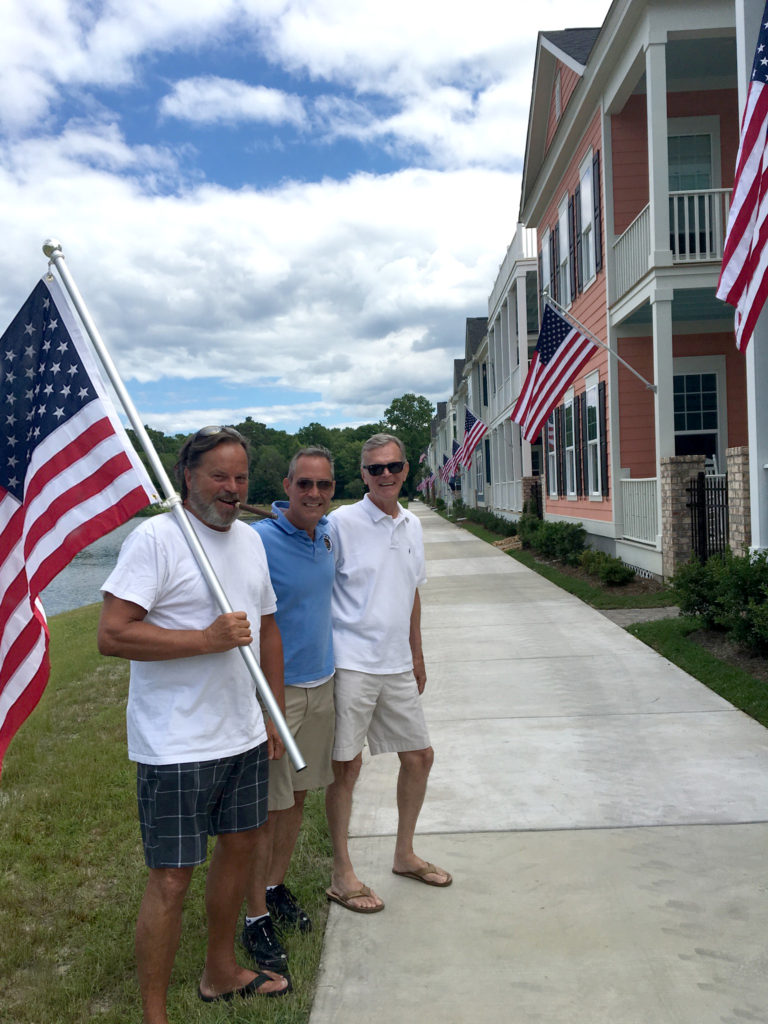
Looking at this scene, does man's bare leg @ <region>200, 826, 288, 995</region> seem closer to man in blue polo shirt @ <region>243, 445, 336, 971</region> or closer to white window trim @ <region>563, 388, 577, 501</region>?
man in blue polo shirt @ <region>243, 445, 336, 971</region>

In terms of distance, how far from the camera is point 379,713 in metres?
4.05

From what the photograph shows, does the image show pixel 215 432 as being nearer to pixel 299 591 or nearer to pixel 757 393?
pixel 299 591

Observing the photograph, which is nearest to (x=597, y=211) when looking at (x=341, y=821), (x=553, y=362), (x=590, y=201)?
(x=590, y=201)

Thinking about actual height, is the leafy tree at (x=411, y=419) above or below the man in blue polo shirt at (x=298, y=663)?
above

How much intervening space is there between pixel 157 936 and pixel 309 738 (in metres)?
1.04

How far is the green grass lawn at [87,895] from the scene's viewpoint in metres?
3.24

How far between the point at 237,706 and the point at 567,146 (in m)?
16.6

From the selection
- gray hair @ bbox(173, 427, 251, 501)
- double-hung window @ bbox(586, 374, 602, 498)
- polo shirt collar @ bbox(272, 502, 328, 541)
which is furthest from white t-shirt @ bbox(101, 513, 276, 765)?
double-hung window @ bbox(586, 374, 602, 498)

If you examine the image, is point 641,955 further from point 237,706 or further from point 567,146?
point 567,146

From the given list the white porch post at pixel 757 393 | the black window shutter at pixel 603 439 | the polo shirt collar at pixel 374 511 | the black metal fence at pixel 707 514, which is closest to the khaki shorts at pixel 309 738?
the polo shirt collar at pixel 374 511

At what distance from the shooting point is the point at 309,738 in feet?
12.2

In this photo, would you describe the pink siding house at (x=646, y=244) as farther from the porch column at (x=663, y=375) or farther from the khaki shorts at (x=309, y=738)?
the khaki shorts at (x=309, y=738)

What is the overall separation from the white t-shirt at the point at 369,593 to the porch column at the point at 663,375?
9.16 metres

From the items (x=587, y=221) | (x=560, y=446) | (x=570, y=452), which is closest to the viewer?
(x=587, y=221)
